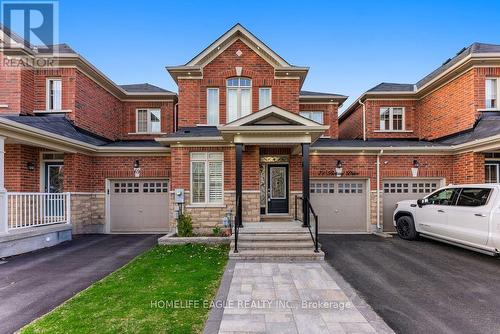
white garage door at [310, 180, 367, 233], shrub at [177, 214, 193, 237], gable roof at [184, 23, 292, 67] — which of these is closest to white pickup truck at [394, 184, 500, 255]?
white garage door at [310, 180, 367, 233]

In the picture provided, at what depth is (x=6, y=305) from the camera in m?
4.47

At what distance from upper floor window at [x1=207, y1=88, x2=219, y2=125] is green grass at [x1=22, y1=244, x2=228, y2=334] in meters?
6.03

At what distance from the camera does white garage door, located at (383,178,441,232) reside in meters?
10.8

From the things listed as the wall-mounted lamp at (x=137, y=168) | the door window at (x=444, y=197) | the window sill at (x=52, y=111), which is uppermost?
the window sill at (x=52, y=111)

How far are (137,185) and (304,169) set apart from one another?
699 centimetres

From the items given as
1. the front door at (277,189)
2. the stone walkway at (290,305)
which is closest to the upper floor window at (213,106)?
the front door at (277,189)

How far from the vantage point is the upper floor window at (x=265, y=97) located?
1126 centimetres

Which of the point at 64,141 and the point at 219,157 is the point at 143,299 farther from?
the point at 64,141

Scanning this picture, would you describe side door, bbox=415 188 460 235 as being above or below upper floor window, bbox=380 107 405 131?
below

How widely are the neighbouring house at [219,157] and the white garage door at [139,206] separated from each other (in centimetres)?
4

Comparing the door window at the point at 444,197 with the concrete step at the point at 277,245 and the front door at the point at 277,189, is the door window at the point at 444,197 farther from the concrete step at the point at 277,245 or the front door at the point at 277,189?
the front door at the point at 277,189

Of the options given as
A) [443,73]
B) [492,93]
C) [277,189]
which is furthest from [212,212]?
[492,93]

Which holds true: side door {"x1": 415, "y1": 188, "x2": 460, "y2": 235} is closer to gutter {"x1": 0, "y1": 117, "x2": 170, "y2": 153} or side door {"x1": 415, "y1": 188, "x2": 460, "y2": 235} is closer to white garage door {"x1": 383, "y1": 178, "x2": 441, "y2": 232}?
white garage door {"x1": 383, "y1": 178, "x2": 441, "y2": 232}

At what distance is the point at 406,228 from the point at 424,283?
432 centimetres
